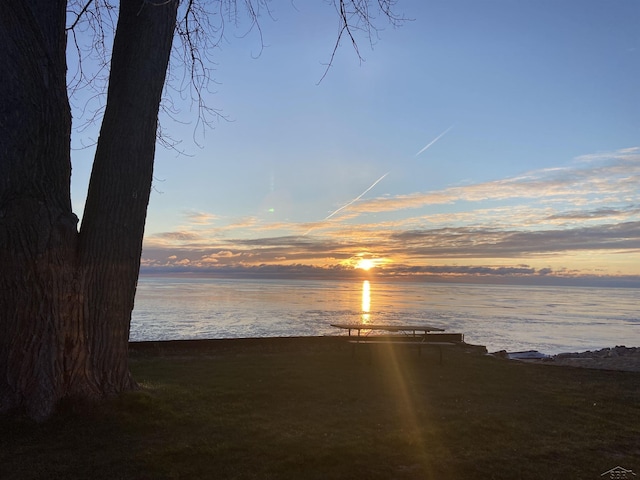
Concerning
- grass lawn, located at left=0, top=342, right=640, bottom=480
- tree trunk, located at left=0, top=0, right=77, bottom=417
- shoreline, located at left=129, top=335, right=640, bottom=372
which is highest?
tree trunk, located at left=0, top=0, right=77, bottom=417

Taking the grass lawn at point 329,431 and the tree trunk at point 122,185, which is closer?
the grass lawn at point 329,431

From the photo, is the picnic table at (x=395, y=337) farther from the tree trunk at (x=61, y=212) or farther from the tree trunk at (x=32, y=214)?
the tree trunk at (x=32, y=214)

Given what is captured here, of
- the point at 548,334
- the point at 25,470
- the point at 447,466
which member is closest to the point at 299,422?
the point at 447,466

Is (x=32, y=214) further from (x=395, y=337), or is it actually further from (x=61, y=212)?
(x=395, y=337)

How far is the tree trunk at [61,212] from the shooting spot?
4789 mm

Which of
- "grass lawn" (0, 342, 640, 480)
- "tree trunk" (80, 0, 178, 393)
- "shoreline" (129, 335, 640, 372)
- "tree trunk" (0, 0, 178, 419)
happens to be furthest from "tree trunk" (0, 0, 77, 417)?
"shoreline" (129, 335, 640, 372)

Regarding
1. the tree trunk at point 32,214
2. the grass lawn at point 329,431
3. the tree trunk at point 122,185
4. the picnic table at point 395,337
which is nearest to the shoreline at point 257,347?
the picnic table at point 395,337

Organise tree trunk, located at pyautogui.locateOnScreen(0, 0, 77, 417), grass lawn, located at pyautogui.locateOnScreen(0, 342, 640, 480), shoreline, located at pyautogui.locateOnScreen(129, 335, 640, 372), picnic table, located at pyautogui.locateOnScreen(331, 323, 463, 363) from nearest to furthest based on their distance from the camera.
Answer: grass lawn, located at pyautogui.locateOnScreen(0, 342, 640, 480)
tree trunk, located at pyautogui.locateOnScreen(0, 0, 77, 417)
picnic table, located at pyautogui.locateOnScreen(331, 323, 463, 363)
shoreline, located at pyautogui.locateOnScreen(129, 335, 640, 372)

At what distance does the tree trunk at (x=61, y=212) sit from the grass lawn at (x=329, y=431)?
483mm

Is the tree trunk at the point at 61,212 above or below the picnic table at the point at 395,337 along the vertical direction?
above

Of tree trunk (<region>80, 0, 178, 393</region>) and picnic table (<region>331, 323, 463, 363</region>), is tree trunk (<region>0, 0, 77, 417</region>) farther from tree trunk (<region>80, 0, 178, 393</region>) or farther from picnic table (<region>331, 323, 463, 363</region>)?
picnic table (<region>331, 323, 463, 363</region>)

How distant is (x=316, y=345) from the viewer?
1245 centimetres

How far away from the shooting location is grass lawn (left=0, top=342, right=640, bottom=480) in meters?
3.98

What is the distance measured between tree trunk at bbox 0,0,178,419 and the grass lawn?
483mm
